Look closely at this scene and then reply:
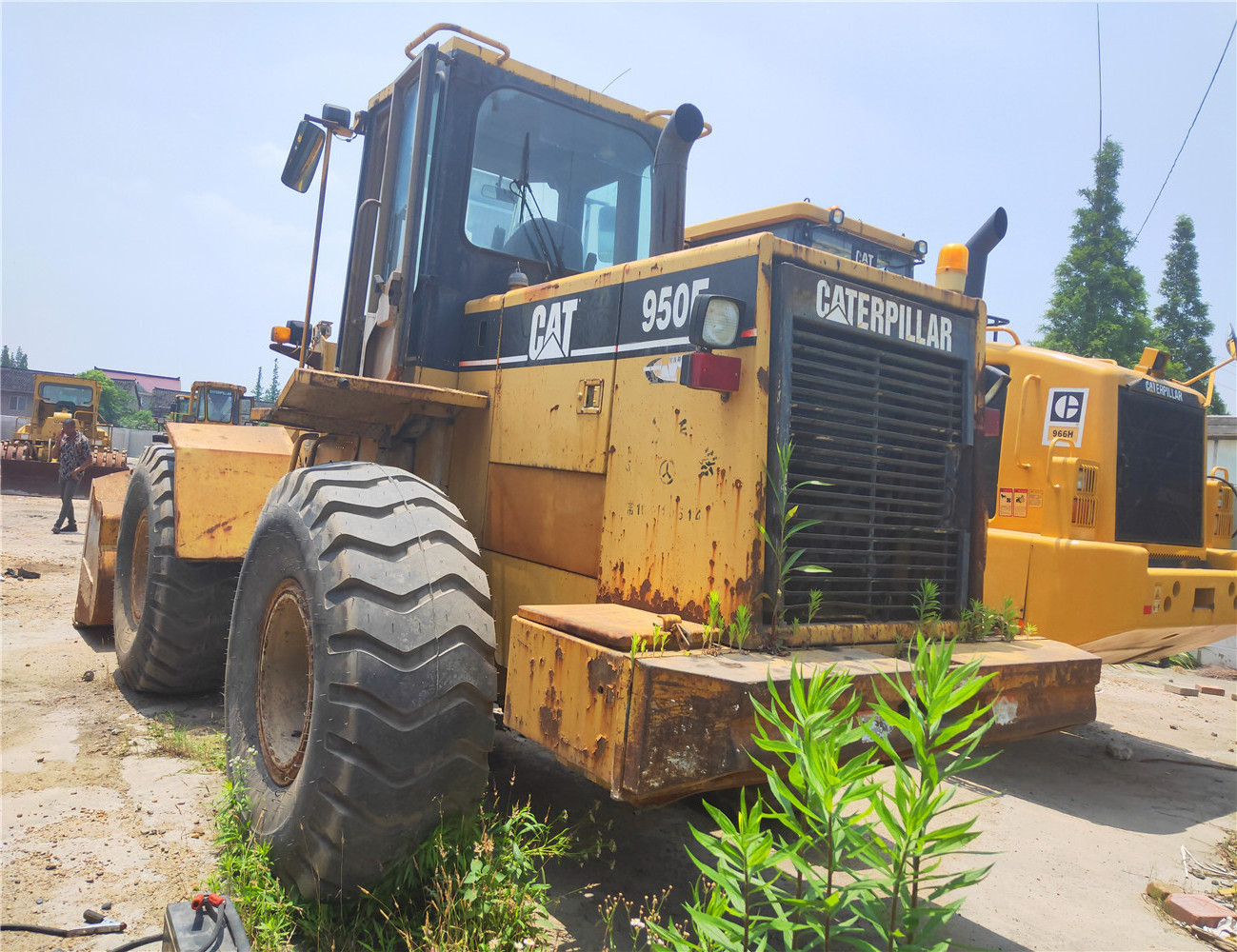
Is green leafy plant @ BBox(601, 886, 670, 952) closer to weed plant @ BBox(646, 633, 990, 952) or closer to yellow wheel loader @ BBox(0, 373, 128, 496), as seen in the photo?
weed plant @ BBox(646, 633, 990, 952)

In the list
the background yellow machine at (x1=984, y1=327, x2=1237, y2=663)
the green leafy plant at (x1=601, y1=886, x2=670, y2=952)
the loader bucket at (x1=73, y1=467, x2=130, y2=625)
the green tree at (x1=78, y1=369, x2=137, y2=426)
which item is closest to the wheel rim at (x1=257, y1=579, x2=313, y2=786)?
the green leafy plant at (x1=601, y1=886, x2=670, y2=952)

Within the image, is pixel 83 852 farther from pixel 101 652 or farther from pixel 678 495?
pixel 101 652

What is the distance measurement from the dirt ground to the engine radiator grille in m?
0.86

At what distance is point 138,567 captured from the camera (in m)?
5.70

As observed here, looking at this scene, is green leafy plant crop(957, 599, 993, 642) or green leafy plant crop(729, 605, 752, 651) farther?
green leafy plant crop(957, 599, 993, 642)

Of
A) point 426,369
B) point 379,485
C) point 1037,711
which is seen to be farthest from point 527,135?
point 1037,711

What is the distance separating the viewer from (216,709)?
5105 millimetres

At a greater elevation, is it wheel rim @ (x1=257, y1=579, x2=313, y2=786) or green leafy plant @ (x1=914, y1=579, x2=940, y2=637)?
green leafy plant @ (x1=914, y1=579, x2=940, y2=637)

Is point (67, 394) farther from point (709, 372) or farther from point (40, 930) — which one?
point (709, 372)

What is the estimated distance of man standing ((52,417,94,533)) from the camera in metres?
14.6

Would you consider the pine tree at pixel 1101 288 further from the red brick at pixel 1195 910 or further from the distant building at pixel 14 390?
the distant building at pixel 14 390

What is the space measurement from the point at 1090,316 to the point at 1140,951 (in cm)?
2199

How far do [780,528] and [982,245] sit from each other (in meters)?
2.03

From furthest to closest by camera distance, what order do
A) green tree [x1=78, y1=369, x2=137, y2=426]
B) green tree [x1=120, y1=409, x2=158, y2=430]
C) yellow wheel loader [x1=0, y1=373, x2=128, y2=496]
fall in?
green tree [x1=120, y1=409, x2=158, y2=430]
green tree [x1=78, y1=369, x2=137, y2=426]
yellow wheel loader [x1=0, y1=373, x2=128, y2=496]
